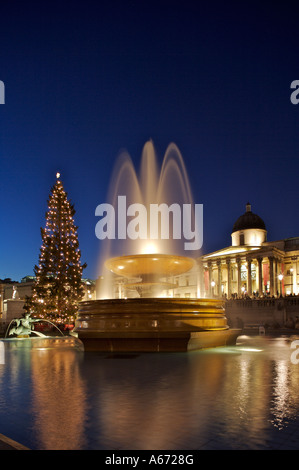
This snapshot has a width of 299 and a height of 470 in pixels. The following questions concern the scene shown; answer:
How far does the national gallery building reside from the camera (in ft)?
216

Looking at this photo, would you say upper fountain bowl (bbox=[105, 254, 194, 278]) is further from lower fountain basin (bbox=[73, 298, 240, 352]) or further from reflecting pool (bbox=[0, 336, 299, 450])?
reflecting pool (bbox=[0, 336, 299, 450])

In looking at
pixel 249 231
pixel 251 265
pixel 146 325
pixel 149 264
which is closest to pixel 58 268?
pixel 149 264

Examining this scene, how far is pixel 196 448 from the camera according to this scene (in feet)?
11.6

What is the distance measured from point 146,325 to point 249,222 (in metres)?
71.3

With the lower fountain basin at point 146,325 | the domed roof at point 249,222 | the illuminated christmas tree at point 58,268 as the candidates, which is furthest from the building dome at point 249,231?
the lower fountain basin at point 146,325

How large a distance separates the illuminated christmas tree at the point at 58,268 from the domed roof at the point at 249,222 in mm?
50193

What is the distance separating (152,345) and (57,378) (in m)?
4.87

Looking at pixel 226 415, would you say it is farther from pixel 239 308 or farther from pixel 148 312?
pixel 239 308

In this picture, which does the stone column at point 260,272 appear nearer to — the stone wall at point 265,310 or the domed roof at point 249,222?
the domed roof at point 249,222

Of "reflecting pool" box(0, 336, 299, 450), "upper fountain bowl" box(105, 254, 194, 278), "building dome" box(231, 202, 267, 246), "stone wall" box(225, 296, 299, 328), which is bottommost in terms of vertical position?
"stone wall" box(225, 296, 299, 328)

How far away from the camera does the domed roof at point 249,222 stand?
8006 centimetres

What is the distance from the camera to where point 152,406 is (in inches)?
200

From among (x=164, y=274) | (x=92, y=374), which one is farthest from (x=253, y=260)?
(x=92, y=374)

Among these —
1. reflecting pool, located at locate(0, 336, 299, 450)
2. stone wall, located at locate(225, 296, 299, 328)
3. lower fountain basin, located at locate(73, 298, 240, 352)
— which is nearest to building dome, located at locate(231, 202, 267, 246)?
stone wall, located at locate(225, 296, 299, 328)
